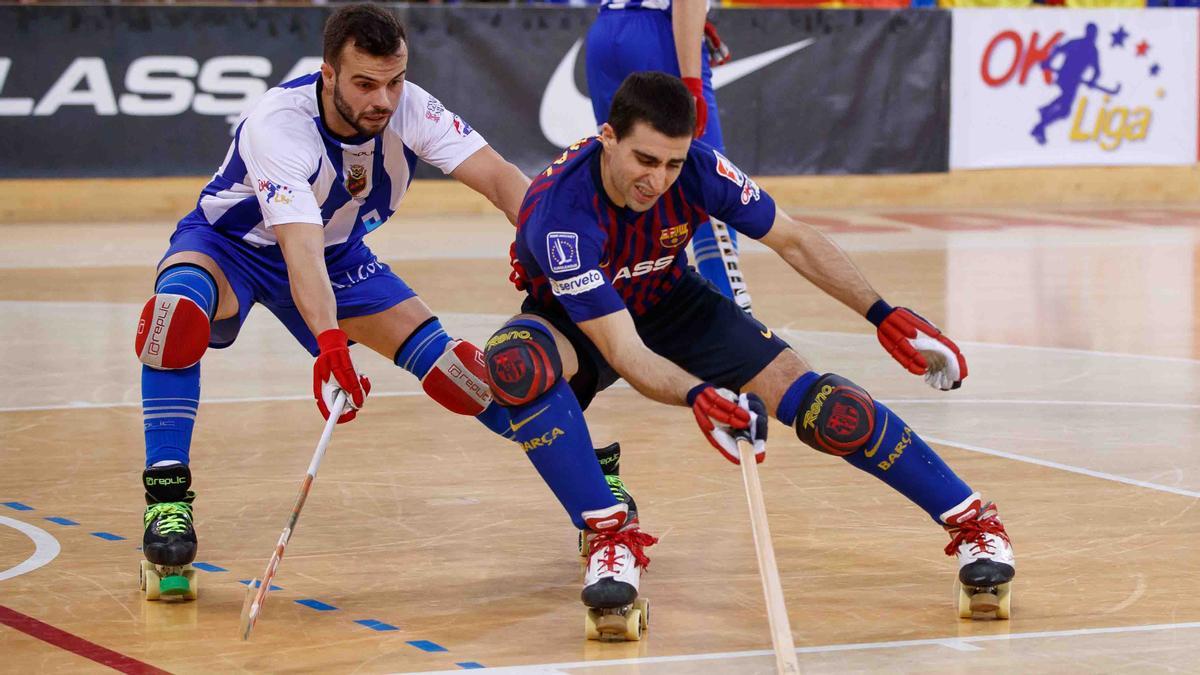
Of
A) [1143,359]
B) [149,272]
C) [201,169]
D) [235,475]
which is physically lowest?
[235,475]

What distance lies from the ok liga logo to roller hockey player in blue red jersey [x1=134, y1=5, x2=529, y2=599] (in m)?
12.0

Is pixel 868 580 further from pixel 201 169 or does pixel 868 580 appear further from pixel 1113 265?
pixel 201 169

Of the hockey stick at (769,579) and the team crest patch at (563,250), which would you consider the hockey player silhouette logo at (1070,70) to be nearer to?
the team crest patch at (563,250)

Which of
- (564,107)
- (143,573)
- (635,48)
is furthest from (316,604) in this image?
(564,107)

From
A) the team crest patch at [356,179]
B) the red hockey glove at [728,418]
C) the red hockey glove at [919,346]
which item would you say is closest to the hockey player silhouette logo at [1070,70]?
the team crest patch at [356,179]

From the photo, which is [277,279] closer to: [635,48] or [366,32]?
[366,32]

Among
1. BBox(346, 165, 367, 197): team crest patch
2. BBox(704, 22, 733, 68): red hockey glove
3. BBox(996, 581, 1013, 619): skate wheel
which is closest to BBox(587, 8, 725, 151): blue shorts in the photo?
BBox(704, 22, 733, 68): red hockey glove

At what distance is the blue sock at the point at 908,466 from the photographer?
474cm

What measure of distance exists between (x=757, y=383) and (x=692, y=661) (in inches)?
39.1

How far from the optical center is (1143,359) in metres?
8.85

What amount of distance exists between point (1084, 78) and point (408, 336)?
12.7 m

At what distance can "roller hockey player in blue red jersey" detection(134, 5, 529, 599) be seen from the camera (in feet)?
16.7

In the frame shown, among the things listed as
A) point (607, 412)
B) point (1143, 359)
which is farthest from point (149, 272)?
point (1143, 359)

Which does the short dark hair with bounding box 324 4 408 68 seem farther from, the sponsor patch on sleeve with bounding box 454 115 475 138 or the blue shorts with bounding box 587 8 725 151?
the blue shorts with bounding box 587 8 725 151
